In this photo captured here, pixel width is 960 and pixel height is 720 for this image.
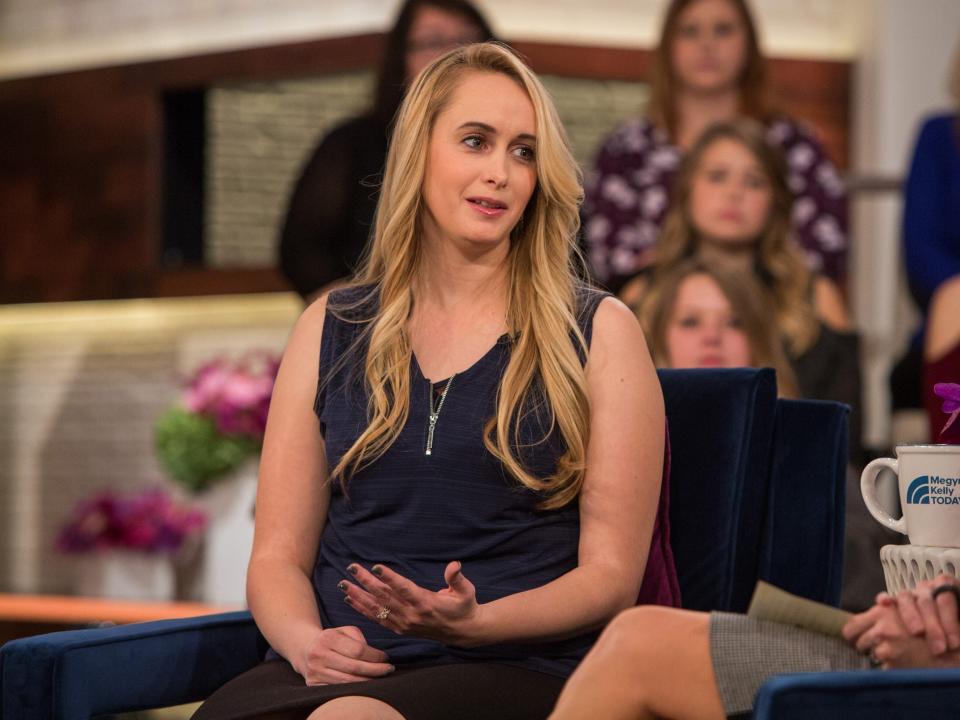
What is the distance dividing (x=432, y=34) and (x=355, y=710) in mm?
2289

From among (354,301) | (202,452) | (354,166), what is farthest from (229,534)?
(354,301)

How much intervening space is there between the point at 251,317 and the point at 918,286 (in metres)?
2.74

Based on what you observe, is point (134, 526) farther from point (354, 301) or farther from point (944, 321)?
point (354, 301)

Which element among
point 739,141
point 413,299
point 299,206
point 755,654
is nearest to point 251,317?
point 299,206

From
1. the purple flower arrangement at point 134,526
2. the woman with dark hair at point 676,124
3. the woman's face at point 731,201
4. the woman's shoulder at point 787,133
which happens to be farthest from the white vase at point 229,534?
the woman's shoulder at point 787,133

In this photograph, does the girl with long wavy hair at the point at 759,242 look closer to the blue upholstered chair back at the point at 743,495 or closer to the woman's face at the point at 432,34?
the woman's face at the point at 432,34

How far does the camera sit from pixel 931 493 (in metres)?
1.77

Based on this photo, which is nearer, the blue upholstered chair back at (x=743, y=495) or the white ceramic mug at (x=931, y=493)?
the white ceramic mug at (x=931, y=493)

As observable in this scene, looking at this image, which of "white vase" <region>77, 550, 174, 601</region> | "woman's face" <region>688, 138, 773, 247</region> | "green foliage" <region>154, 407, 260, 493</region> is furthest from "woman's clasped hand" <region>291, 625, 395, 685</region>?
"white vase" <region>77, 550, 174, 601</region>

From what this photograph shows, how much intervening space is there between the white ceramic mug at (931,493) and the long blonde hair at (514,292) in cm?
41

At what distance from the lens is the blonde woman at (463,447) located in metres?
1.88

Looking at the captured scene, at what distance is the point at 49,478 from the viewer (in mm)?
6434

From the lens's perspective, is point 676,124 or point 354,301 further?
point 676,124

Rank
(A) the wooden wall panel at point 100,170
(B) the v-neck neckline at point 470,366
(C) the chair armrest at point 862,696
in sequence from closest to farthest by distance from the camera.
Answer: (C) the chair armrest at point 862,696 < (B) the v-neck neckline at point 470,366 < (A) the wooden wall panel at point 100,170
